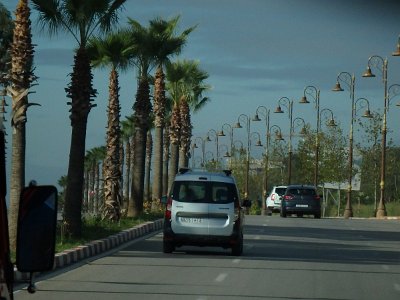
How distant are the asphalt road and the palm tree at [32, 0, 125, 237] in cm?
209

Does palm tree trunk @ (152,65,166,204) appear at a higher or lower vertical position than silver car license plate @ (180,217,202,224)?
higher

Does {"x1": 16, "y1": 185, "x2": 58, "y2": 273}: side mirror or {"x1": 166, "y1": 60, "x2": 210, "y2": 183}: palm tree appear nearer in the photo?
{"x1": 16, "y1": 185, "x2": 58, "y2": 273}: side mirror

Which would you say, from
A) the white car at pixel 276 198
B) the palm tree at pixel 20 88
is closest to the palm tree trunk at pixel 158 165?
the white car at pixel 276 198

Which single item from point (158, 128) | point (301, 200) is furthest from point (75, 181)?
point (301, 200)

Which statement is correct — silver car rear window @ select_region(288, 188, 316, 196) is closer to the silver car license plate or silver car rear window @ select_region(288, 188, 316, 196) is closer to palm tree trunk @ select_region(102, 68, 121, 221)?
palm tree trunk @ select_region(102, 68, 121, 221)

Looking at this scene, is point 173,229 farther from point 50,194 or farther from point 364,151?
point 364,151

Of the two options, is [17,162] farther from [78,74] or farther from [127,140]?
[127,140]

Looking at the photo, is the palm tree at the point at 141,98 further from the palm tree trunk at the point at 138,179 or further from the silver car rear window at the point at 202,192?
the silver car rear window at the point at 202,192

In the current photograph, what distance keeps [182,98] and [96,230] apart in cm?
3564

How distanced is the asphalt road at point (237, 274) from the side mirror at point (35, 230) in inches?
382

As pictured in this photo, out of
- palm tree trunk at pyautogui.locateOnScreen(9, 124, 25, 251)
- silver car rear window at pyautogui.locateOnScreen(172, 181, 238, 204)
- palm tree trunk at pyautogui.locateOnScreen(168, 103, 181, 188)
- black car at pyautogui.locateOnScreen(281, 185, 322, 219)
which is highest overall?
palm tree trunk at pyautogui.locateOnScreen(168, 103, 181, 188)

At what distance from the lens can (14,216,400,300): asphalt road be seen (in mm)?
15961

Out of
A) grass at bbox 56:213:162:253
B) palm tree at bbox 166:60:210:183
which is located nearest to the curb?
grass at bbox 56:213:162:253

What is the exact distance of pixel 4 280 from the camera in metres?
5.19
